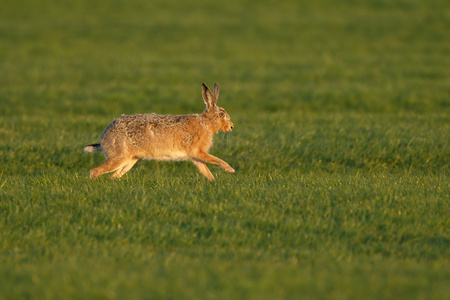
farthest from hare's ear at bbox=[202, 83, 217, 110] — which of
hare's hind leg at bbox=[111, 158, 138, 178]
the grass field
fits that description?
hare's hind leg at bbox=[111, 158, 138, 178]

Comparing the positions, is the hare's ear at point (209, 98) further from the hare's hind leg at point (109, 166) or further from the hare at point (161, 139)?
the hare's hind leg at point (109, 166)

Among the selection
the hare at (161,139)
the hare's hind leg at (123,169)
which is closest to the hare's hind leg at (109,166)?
the hare at (161,139)

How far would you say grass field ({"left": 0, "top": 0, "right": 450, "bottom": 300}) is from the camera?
512cm

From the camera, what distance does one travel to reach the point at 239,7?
36.8 m

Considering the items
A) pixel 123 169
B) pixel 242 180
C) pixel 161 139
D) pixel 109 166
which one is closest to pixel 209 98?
pixel 161 139

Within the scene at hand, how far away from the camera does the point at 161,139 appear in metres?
9.02

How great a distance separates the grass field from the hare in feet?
1.11

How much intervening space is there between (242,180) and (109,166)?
2050mm

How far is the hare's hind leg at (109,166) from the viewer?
8.65 metres

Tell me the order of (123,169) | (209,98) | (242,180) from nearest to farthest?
1. (242,180)
2. (209,98)
3. (123,169)

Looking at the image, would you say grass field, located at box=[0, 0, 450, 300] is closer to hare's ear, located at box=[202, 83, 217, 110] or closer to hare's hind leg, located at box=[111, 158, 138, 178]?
hare's hind leg, located at box=[111, 158, 138, 178]

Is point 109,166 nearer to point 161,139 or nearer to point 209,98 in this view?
point 161,139

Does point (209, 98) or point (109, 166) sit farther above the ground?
point (209, 98)

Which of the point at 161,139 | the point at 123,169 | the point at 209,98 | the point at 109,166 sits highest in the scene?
the point at 209,98
